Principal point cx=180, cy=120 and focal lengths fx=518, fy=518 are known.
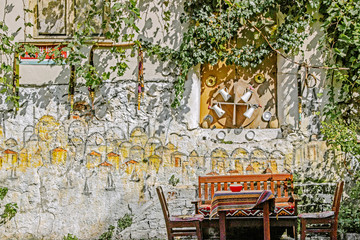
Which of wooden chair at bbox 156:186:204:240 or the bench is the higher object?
the bench

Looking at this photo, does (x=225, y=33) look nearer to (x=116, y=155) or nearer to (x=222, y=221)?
(x=116, y=155)

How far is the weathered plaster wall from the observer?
6.62m

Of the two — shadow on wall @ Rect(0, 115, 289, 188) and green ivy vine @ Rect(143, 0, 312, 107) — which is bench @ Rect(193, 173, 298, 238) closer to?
shadow on wall @ Rect(0, 115, 289, 188)

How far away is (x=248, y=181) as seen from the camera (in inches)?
241

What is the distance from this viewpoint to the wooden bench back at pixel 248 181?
19.8 ft

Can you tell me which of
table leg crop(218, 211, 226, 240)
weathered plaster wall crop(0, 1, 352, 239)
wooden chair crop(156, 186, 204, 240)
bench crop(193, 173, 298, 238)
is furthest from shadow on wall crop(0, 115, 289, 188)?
table leg crop(218, 211, 226, 240)

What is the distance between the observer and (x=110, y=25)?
6844mm

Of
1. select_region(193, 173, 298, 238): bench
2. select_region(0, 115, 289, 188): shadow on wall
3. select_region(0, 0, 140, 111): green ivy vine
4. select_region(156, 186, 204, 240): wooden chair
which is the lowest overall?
select_region(156, 186, 204, 240): wooden chair

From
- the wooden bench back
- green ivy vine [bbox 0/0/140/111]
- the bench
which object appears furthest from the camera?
green ivy vine [bbox 0/0/140/111]

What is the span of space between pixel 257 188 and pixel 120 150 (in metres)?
1.83

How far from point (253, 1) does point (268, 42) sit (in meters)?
0.56

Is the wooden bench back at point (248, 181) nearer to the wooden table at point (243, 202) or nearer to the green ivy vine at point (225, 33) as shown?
the wooden table at point (243, 202)

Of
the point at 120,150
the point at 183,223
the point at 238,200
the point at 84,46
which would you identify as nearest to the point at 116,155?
the point at 120,150

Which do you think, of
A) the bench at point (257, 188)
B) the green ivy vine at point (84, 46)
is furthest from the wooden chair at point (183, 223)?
the green ivy vine at point (84, 46)
